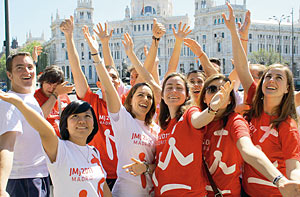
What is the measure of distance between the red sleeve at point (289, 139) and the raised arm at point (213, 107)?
0.59 metres

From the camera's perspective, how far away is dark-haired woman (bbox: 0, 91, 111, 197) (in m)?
2.29

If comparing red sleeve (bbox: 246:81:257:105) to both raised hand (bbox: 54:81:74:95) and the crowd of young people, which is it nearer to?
the crowd of young people

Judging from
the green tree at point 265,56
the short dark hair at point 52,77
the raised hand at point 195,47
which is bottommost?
the short dark hair at point 52,77

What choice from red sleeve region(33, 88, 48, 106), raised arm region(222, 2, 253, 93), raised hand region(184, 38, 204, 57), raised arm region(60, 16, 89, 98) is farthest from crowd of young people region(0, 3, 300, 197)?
raised hand region(184, 38, 204, 57)

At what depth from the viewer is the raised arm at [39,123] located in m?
2.19

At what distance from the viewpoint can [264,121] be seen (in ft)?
8.94

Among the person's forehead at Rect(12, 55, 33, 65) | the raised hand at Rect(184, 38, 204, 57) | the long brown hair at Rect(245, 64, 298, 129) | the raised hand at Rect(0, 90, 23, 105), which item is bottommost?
the long brown hair at Rect(245, 64, 298, 129)

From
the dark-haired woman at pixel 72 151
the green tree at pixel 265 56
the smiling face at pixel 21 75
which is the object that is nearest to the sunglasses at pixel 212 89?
the dark-haired woman at pixel 72 151

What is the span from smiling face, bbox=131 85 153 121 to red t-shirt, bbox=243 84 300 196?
966 mm

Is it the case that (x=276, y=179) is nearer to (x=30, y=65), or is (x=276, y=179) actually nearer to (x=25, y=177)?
(x=25, y=177)

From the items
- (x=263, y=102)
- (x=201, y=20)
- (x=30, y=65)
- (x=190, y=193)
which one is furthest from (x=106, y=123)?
(x=201, y=20)

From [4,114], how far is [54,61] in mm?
66296

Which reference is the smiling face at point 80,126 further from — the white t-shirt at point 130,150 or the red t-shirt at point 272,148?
the red t-shirt at point 272,148

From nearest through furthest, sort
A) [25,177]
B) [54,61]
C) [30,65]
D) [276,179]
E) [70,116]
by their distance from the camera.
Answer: [276,179], [70,116], [25,177], [30,65], [54,61]
